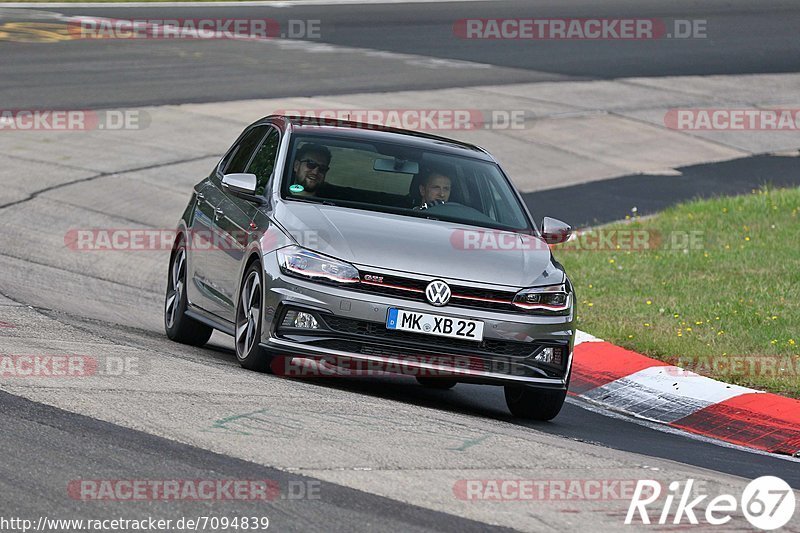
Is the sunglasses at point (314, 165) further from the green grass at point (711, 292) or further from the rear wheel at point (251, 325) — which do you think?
the green grass at point (711, 292)

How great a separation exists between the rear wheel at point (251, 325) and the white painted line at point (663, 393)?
8.83 feet

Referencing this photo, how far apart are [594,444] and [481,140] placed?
13.8 meters

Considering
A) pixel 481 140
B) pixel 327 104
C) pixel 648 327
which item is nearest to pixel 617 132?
pixel 481 140

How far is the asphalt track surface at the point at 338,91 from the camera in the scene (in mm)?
5898

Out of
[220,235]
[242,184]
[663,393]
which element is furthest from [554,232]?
[220,235]

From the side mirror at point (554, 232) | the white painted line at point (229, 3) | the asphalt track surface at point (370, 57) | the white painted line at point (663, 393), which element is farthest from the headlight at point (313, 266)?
the white painted line at point (229, 3)

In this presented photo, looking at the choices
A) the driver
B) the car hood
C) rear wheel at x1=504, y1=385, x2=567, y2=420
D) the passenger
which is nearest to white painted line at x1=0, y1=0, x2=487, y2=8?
the passenger

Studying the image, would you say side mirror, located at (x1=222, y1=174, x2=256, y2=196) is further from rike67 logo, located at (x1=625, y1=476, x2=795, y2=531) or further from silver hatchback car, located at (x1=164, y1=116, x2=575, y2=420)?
rike67 logo, located at (x1=625, y1=476, x2=795, y2=531)

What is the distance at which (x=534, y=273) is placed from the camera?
28.3 feet

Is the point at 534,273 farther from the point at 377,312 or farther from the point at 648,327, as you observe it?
the point at 648,327

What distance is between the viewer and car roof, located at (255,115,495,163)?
386 inches

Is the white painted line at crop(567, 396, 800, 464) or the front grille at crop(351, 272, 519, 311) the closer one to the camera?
the front grille at crop(351, 272, 519, 311)

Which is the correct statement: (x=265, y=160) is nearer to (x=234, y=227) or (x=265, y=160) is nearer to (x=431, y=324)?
(x=234, y=227)

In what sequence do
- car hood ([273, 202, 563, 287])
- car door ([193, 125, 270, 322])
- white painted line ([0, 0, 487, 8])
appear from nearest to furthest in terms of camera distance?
car hood ([273, 202, 563, 287]) → car door ([193, 125, 270, 322]) → white painted line ([0, 0, 487, 8])
